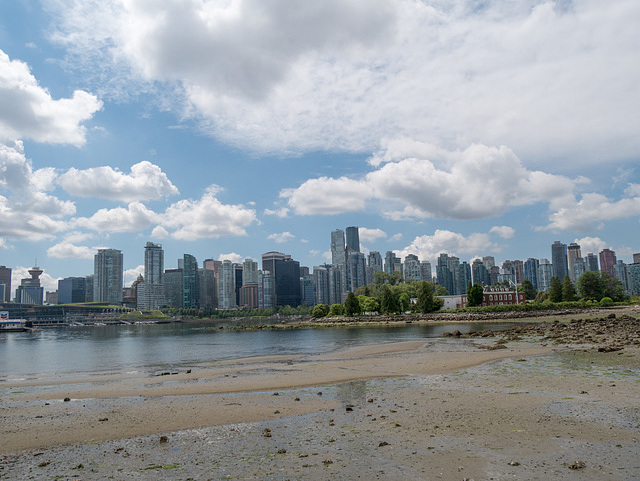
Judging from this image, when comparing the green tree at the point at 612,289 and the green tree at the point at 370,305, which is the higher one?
the green tree at the point at 612,289

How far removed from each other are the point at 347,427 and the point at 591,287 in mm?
167415

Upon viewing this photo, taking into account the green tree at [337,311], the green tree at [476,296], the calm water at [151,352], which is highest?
the green tree at [476,296]

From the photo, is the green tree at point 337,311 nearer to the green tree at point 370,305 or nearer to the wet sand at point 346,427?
the green tree at point 370,305

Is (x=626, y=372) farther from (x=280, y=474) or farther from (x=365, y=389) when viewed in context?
(x=280, y=474)

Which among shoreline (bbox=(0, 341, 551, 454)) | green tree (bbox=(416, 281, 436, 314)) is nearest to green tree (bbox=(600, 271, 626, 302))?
green tree (bbox=(416, 281, 436, 314))

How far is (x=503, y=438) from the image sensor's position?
13273 mm

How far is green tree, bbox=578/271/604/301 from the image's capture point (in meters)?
151

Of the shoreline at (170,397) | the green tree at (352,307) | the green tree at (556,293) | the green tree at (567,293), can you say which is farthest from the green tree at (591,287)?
the shoreline at (170,397)

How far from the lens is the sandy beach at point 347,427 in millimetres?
11477

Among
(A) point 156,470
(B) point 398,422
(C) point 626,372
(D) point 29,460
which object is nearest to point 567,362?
(C) point 626,372

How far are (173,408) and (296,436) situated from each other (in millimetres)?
8729

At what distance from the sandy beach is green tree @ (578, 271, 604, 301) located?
145 metres

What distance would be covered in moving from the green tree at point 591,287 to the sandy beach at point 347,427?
14480cm

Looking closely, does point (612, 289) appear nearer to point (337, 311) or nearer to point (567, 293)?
point (567, 293)
